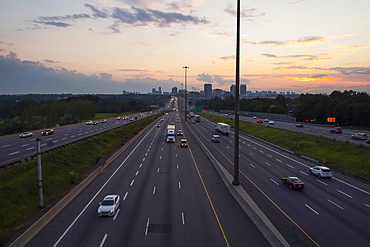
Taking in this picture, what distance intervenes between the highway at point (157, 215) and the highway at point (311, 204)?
2489 millimetres

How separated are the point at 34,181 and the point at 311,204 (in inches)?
973

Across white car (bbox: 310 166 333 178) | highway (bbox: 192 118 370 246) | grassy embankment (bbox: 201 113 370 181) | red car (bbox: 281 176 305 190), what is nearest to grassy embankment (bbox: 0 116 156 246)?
highway (bbox: 192 118 370 246)

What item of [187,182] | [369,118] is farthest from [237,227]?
[369,118]

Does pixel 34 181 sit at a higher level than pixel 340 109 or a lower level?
lower

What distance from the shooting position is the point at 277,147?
51094 millimetres

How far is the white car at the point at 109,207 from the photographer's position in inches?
760

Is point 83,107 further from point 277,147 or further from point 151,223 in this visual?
point 151,223

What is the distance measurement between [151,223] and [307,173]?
2216 cm

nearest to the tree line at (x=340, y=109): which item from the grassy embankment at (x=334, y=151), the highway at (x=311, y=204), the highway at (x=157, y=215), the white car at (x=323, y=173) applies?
the grassy embankment at (x=334, y=151)

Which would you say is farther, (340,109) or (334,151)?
(340,109)

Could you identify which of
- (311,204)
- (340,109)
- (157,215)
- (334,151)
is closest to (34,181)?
(157,215)

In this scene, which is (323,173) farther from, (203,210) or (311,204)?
(203,210)

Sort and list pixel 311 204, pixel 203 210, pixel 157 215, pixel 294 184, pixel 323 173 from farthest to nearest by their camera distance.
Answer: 1. pixel 323 173
2. pixel 294 184
3. pixel 311 204
4. pixel 203 210
5. pixel 157 215

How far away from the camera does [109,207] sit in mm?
19672
